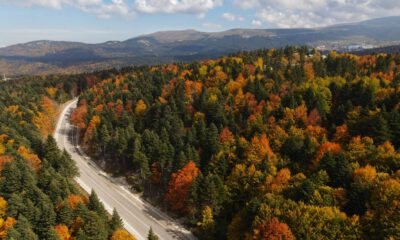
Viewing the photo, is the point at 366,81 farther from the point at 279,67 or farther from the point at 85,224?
the point at 85,224

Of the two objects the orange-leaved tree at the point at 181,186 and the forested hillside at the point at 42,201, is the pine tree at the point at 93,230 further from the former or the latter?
the orange-leaved tree at the point at 181,186

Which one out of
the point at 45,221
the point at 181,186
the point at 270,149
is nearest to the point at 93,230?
the point at 45,221

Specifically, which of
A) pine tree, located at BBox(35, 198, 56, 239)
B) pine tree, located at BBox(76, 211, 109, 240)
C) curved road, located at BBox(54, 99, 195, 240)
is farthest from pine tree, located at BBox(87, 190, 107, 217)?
curved road, located at BBox(54, 99, 195, 240)

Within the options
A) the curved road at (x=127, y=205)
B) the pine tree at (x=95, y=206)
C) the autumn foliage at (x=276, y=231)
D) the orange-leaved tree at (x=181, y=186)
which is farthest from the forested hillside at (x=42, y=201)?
the autumn foliage at (x=276, y=231)

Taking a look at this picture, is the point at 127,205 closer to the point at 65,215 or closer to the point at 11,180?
the point at 65,215

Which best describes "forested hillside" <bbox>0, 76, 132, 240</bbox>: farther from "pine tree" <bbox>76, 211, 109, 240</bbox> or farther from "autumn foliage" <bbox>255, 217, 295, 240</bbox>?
"autumn foliage" <bbox>255, 217, 295, 240</bbox>

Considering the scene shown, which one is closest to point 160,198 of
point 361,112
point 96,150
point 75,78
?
point 96,150
